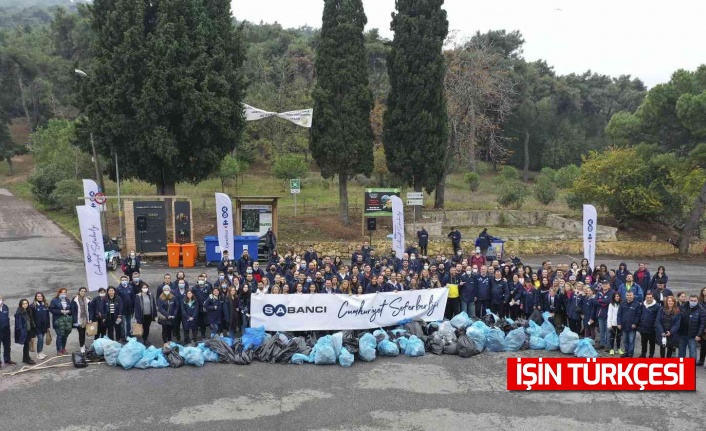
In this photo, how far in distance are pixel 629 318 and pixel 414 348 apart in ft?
13.8

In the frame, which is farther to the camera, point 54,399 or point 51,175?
point 51,175

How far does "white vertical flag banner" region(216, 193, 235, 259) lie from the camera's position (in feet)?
62.6

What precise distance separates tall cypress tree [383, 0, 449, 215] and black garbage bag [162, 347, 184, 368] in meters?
17.3

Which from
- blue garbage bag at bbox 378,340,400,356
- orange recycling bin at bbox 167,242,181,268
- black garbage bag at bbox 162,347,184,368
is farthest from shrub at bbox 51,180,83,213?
blue garbage bag at bbox 378,340,400,356

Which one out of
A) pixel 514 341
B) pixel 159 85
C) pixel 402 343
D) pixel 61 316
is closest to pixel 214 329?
pixel 61 316

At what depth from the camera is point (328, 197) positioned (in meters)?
34.1

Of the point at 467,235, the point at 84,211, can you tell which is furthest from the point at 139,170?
the point at 467,235

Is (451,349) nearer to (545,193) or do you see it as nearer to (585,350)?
(585,350)

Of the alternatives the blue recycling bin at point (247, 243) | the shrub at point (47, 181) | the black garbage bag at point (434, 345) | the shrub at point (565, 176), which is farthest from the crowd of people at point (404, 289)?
the shrub at point (47, 181)

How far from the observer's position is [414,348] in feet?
37.7

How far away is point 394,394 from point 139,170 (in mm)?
18341

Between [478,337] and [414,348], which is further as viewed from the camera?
[478,337]

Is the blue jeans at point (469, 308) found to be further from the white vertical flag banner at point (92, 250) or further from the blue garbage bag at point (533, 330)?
the white vertical flag banner at point (92, 250)

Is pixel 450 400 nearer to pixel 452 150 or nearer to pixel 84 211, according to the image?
pixel 84 211
